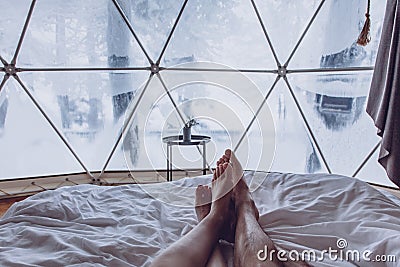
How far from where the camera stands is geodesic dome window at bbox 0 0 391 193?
→ 3373 mm

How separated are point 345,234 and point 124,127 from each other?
2776 mm

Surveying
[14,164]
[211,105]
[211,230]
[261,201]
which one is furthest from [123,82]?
[211,230]

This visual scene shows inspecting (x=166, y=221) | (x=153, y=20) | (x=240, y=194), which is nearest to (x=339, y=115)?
(x=153, y=20)

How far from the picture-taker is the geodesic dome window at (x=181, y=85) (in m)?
3.37

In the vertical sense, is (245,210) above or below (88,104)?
below

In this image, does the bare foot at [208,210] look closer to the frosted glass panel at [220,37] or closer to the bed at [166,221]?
the bed at [166,221]

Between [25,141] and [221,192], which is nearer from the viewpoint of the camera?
[221,192]

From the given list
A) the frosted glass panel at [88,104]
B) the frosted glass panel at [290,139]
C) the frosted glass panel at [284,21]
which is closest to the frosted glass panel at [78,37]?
the frosted glass panel at [88,104]

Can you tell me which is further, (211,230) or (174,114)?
(174,114)

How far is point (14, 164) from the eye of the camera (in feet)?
11.8

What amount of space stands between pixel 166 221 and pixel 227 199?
285 mm

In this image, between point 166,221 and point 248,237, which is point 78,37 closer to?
point 166,221

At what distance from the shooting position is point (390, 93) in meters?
2.31

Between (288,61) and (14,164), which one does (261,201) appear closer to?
(288,61)
